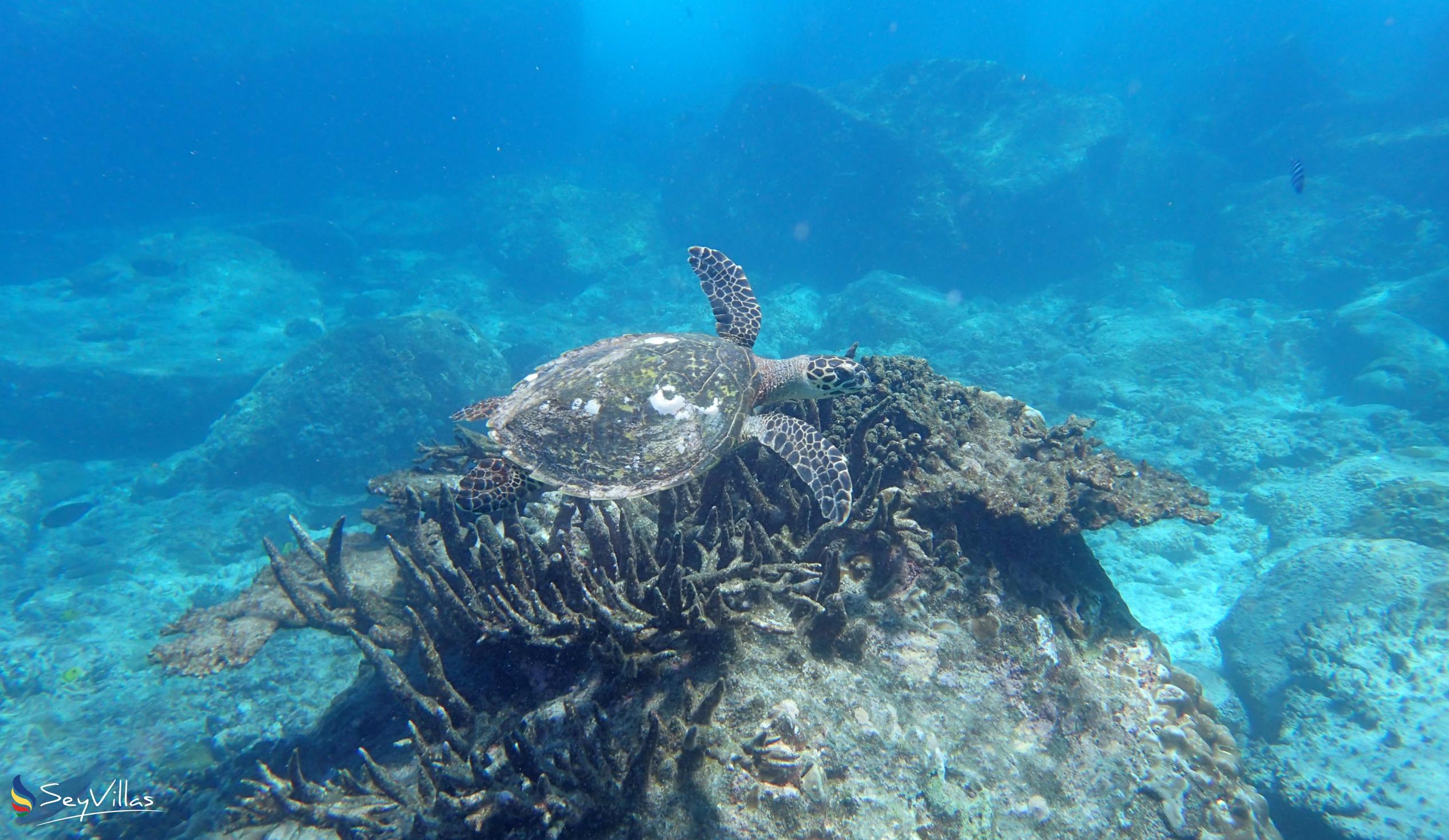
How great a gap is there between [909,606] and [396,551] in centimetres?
351

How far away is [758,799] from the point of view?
2500mm

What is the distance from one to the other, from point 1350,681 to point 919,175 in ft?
67.9

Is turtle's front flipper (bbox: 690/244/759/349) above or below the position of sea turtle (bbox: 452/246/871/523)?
above

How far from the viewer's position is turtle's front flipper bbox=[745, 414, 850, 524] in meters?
3.88

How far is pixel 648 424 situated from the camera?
4.41 m

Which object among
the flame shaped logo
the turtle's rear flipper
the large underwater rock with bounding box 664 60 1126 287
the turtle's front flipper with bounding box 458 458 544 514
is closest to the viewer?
the turtle's front flipper with bounding box 458 458 544 514

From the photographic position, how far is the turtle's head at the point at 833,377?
15.8 feet

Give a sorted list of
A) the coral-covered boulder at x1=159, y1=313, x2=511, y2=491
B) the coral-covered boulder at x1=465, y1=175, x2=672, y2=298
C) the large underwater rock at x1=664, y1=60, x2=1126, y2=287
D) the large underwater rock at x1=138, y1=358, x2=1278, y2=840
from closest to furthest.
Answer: the large underwater rock at x1=138, y1=358, x2=1278, y2=840, the coral-covered boulder at x1=159, y1=313, x2=511, y2=491, the large underwater rock at x1=664, y1=60, x2=1126, y2=287, the coral-covered boulder at x1=465, y1=175, x2=672, y2=298

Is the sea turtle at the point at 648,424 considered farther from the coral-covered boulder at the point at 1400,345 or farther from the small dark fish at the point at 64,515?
the coral-covered boulder at the point at 1400,345

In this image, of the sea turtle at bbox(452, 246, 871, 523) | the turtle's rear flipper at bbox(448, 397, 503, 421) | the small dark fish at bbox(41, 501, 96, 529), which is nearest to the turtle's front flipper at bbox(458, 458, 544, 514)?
the sea turtle at bbox(452, 246, 871, 523)

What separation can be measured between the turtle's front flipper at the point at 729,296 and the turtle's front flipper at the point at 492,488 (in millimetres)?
2887

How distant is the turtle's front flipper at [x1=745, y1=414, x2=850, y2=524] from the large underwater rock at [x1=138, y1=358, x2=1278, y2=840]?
0.74 feet

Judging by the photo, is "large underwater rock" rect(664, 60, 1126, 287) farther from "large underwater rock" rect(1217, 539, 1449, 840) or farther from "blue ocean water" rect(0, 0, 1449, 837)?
"large underwater rock" rect(1217, 539, 1449, 840)

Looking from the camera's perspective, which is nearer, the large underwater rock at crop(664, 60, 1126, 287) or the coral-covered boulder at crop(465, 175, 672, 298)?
the large underwater rock at crop(664, 60, 1126, 287)
